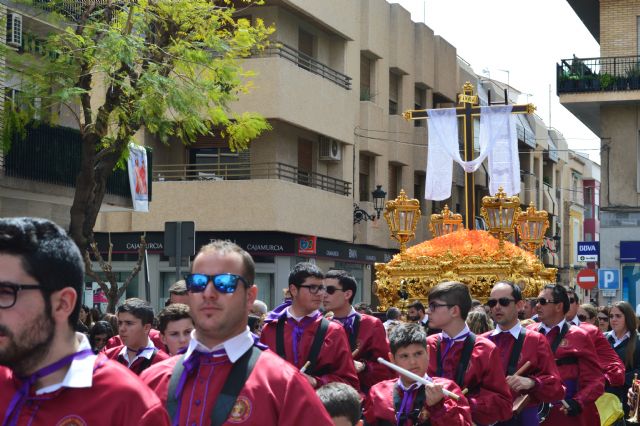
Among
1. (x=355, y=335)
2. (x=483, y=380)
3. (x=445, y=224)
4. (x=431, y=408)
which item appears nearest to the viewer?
(x=431, y=408)

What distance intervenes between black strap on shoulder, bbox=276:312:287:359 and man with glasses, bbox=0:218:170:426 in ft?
15.9

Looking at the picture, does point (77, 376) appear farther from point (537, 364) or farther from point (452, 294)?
point (537, 364)

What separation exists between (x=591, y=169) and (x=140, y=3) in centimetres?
6326

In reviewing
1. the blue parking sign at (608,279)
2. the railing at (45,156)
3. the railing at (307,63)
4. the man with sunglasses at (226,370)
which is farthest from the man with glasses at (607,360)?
the railing at (307,63)

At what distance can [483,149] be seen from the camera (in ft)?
97.0

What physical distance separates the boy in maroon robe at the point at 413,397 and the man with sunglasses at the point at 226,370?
2.14m

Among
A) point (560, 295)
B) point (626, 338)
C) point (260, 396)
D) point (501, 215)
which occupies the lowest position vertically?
point (626, 338)

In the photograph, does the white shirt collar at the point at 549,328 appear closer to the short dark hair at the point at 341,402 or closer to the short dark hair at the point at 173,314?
the short dark hair at the point at 173,314

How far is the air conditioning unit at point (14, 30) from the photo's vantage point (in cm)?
2006

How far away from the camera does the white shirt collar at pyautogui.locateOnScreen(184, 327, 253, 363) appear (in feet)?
14.8

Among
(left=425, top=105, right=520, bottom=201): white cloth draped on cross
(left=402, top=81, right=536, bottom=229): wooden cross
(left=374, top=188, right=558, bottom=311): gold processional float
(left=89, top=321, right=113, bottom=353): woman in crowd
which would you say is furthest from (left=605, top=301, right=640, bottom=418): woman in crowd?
(left=425, top=105, right=520, bottom=201): white cloth draped on cross

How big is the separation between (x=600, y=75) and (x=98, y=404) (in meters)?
30.5

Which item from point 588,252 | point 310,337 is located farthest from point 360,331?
point 588,252

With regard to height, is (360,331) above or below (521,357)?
above
